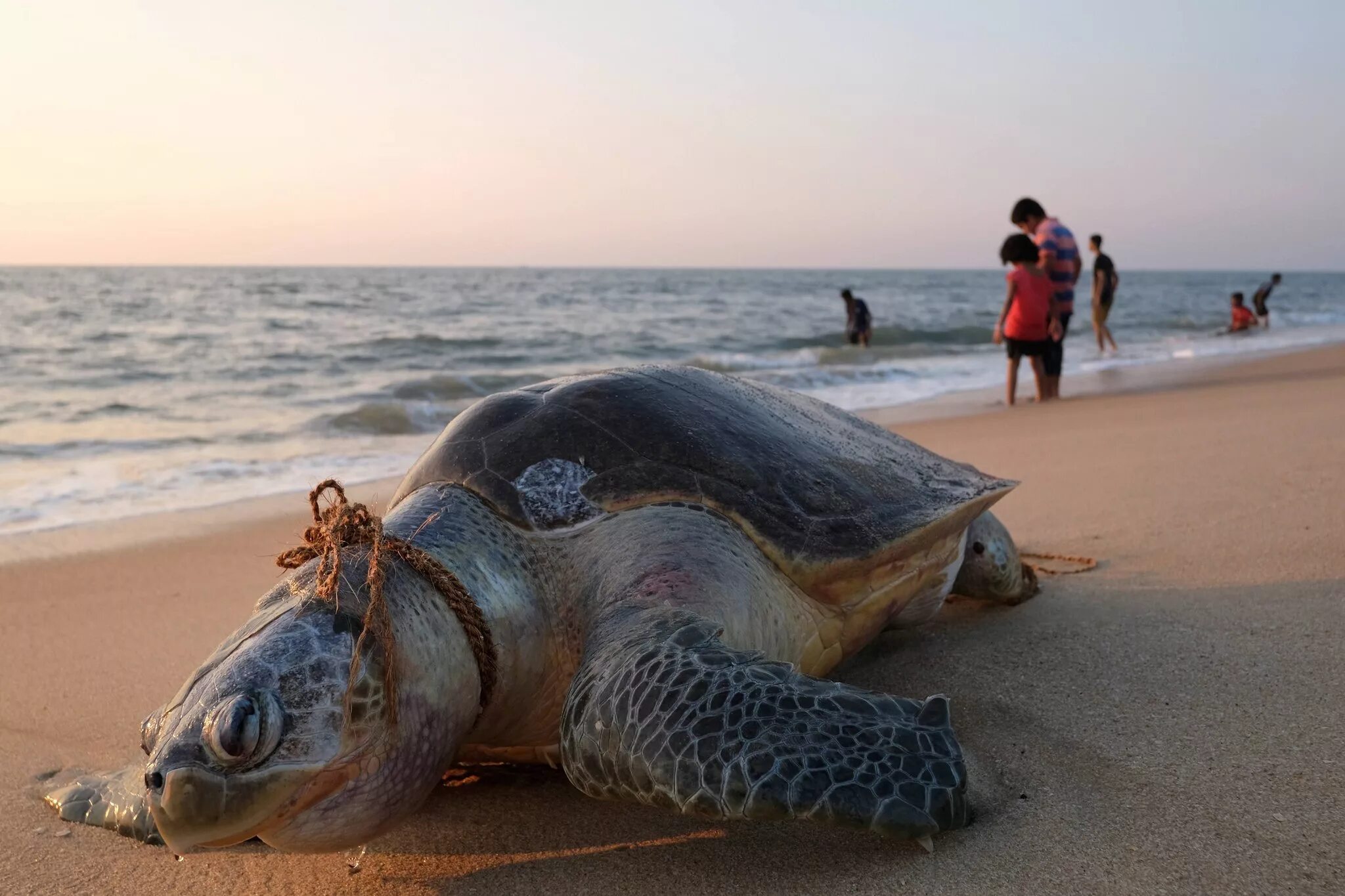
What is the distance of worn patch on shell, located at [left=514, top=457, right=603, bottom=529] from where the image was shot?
2.23 m

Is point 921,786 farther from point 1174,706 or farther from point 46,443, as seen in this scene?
point 46,443

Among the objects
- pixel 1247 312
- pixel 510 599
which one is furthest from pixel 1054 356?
pixel 1247 312

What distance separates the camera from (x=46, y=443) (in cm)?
805

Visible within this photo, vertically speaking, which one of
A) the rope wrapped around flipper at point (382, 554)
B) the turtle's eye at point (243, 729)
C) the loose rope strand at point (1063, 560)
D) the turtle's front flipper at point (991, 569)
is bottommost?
the loose rope strand at point (1063, 560)

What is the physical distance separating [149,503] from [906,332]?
1847 centimetres

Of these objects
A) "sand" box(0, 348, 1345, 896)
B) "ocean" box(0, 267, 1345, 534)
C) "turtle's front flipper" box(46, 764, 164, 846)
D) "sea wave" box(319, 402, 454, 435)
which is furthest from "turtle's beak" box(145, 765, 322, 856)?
"sea wave" box(319, 402, 454, 435)

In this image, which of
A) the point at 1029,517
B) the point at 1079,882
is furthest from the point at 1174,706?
the point at 1029,517

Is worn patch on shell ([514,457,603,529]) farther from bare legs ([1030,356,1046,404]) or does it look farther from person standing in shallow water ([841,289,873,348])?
person standing in shallow water ([841,289,873,348])

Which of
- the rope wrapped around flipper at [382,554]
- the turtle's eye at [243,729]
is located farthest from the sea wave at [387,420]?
the turtle's eye at [243,729]

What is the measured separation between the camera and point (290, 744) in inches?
58.1

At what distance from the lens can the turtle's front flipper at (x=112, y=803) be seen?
2.03 metres

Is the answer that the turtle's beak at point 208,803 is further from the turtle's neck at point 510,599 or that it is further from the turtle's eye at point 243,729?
the turtle's neck at point 510,599

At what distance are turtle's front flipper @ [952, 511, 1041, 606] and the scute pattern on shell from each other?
1.21ft

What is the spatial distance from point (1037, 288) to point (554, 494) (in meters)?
8.32
